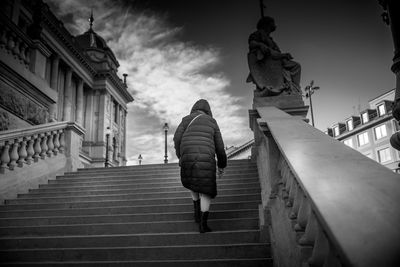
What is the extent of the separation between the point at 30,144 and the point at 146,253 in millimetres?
4859

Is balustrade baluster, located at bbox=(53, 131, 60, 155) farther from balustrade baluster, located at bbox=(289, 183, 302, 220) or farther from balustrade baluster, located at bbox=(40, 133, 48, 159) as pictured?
Result: balustrade baluster, located at bbox=(289, 183, 302, 220)

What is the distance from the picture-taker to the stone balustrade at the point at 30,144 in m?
6.63

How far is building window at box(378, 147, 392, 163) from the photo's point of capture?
1479 inches

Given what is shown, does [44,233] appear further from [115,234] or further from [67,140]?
[67,140]

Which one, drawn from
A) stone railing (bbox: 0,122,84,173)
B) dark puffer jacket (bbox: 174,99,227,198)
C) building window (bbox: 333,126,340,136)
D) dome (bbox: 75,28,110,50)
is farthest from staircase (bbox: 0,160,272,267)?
building window (bbox: 333,126,340,136)

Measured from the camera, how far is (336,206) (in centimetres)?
147

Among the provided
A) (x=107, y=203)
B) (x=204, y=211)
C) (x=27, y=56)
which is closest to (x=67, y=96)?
(x=27, y=56)

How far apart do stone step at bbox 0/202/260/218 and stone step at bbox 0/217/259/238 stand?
0.65 metres

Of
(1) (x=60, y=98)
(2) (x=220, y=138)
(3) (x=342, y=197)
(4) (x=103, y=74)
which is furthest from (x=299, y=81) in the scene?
(4) (x=103, y=74)

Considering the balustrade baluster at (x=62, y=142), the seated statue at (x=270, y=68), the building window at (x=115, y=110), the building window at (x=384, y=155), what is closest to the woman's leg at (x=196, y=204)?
the seated statue at (x=270, y=68)

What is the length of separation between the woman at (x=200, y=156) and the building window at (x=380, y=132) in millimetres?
39582

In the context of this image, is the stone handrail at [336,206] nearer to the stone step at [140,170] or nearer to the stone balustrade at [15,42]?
the stone step at [140,170]

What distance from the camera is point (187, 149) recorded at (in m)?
4.53

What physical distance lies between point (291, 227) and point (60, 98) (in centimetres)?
2822
